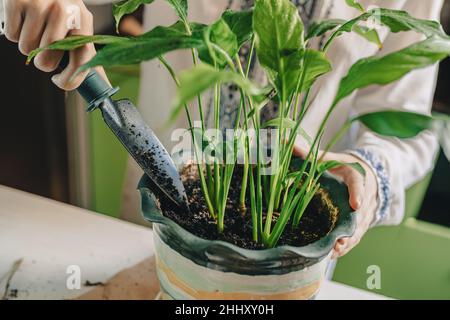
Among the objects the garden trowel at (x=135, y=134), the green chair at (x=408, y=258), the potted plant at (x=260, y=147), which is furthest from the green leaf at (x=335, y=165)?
the green chair at (x=408, y=258)

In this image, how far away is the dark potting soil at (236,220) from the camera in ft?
1.17

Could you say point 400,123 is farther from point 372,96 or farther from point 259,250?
point 372,96

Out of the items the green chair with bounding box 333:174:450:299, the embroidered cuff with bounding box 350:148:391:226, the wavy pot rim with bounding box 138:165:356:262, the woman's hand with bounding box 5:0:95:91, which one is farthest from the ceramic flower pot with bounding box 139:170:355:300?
the green chair with bounding box 333:174:450:299

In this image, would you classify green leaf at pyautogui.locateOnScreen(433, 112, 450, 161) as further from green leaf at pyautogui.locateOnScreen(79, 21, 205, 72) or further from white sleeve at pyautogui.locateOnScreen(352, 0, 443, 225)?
white sleeve at pyautogui.locateOnScreen(352, 0, 443, 225)

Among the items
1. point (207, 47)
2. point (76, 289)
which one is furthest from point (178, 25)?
point (76, 289)

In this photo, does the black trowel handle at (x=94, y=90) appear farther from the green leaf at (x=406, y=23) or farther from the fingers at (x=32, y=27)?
the green leaf at (x=406, y=23)

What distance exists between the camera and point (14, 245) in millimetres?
540

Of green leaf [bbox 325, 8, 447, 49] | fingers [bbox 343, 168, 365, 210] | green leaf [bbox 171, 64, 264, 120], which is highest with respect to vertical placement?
green leaf [bbox 325, 8, 447, 49]

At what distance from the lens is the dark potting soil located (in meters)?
0.36

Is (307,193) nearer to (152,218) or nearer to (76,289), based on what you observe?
(152,218)

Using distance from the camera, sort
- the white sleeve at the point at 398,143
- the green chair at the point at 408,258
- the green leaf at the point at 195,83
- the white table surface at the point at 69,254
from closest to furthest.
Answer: the green leaf at the point at 195,83
the white table surface at the point at 69,254
the white sleeve at the point at 398,143
the green chair at the point at 408,258

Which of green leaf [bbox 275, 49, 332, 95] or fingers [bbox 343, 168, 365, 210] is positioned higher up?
green leaf [bbox 275, 49, 332, 95]

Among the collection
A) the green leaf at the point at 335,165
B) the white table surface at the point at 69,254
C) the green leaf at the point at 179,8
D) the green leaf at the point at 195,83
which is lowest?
the white table surface at the point at 69,254

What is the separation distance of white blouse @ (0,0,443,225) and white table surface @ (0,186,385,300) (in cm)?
16
